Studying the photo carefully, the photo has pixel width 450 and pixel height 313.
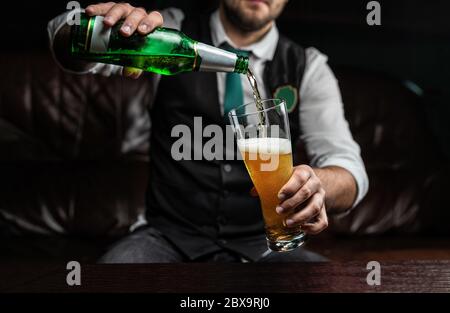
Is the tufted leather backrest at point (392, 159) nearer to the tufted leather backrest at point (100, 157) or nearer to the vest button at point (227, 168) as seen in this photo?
the tufted leather backrest at point (100, 157)

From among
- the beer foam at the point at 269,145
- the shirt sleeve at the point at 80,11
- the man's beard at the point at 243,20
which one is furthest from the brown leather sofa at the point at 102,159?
the beer foam at the point at 269,145

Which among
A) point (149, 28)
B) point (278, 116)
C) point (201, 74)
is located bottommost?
point (278, 116)

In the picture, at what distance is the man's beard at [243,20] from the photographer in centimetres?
167

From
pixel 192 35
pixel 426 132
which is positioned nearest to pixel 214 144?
pixel 192 35

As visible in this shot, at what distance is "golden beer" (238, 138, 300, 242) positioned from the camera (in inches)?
40.6

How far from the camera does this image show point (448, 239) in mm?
2338

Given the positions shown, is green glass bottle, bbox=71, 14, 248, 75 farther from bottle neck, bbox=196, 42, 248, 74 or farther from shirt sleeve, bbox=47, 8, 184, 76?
shirt sleeve, bbox=47, 8, 184, 76

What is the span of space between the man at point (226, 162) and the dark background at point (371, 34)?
1.02 meters

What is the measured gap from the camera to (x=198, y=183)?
163 cm

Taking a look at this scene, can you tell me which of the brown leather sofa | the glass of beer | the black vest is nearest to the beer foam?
the glass of beer

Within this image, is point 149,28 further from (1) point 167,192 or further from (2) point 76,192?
(2) point 76,192

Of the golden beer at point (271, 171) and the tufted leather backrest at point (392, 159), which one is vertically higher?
the tufted leather backrest at point (392, 159)
